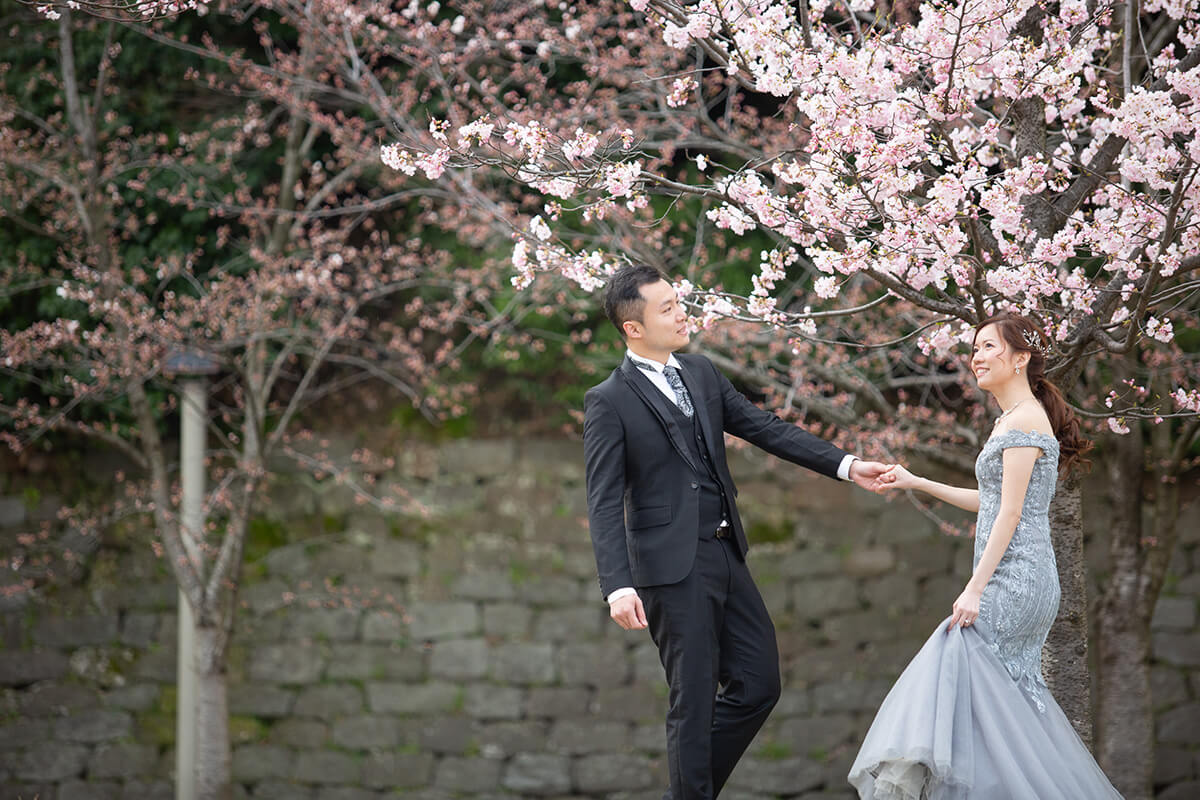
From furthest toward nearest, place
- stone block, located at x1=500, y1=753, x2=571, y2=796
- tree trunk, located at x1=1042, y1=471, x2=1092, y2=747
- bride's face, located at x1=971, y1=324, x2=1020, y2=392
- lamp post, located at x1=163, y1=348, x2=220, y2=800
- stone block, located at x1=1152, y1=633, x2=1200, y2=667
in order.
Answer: stone block, located at x1=500, y1=753, x2=571, y2=796
stone block, located at x1=1152, y1=633, x2=1200, y2=667
lamp post, located at x1=163, y1=348, x2=220, y2=800
tree trunk, located at x1=1042, y1=471, x2=1092, y2=747
bride's face, located at x1=971, y1=324, x2=1020, y2=392

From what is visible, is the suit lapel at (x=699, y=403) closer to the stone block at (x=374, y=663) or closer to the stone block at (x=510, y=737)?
the stone block at (x=510, y=737)

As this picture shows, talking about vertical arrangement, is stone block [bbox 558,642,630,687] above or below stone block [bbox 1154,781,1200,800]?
above

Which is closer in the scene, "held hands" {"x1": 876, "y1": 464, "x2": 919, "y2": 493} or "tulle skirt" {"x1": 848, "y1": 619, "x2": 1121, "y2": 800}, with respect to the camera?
"tulle skirt" {"x1": 848, "y1": 619, "x2": 1121, "y2": 800}

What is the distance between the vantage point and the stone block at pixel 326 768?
6.32 meters

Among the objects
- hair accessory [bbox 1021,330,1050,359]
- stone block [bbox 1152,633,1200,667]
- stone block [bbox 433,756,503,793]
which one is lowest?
stone block [bbox 433,756,503,793]

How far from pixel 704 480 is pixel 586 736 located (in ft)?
12.4

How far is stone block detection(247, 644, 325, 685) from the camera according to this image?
21.0ft

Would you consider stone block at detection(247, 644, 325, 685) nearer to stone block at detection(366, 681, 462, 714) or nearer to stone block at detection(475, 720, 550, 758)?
stone block at detection(366, 681, 462, 714)

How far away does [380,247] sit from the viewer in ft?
22.1

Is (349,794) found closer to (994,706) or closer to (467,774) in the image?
(467,774)

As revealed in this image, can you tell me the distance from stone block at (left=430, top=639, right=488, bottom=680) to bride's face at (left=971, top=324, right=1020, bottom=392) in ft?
13.8

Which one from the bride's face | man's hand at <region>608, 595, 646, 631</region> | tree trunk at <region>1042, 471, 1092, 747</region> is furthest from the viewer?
tree trunk at <region>1042, 471, 1092, 747</region>

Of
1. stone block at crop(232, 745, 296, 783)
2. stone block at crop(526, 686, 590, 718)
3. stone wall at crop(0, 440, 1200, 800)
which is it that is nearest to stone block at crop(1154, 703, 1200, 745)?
stone wall at crop(0, 440, 1200, 800)

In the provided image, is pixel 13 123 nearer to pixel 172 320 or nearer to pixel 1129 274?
pixel 172 320
